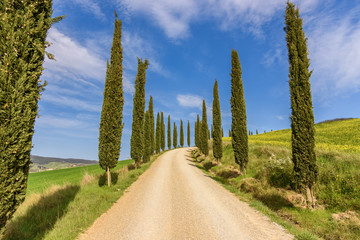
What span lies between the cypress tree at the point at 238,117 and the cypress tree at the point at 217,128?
624 centimetres

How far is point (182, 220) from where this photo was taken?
6.07m

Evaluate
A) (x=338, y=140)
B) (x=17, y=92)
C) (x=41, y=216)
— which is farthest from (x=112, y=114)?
(x=338, y=140)

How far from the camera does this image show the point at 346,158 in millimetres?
9602

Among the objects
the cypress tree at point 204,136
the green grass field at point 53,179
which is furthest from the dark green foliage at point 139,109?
the cypress tree at point 204,136

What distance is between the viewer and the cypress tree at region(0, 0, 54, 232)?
3.68 metres

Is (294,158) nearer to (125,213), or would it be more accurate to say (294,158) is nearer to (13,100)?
(125,213)

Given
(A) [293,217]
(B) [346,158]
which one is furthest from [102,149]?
(B) [346,158]

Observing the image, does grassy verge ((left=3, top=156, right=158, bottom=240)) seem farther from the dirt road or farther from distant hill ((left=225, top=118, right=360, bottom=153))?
distant hill ((left=225, top=118, right=360, bottom=153))

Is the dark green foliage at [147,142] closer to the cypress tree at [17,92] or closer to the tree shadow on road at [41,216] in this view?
the tree shadow on road at [41,216]

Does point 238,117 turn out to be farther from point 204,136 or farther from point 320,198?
point 204,136

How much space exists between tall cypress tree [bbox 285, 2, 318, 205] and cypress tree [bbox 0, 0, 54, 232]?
1048 centimetres

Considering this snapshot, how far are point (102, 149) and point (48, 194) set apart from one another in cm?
381

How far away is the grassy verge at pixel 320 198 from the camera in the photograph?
18.8 feet

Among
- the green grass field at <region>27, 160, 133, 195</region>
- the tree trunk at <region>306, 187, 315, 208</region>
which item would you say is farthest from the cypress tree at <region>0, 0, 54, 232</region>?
the tree trunk at <region>306, 187, 315, 208</region>
